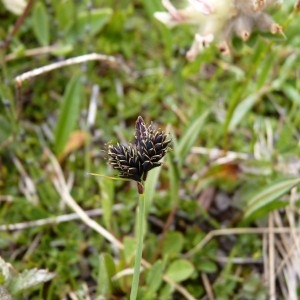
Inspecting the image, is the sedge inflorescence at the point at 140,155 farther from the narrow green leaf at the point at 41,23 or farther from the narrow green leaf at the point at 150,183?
the narrow green leaf at the point at 41,23

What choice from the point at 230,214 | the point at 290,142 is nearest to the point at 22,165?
the point at 230,214

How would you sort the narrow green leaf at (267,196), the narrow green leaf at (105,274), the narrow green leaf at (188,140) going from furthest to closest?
1. the narrow green leaf at (188,140)
2. the narrow green leaf at (267,196)
3. the narrow green leaf at (105,274)

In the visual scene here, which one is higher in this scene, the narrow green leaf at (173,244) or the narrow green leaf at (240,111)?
the narrow green leaf at (240,111)

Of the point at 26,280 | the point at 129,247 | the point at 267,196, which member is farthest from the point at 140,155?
the point at 267,196

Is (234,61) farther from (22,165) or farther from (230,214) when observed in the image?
(22,165)

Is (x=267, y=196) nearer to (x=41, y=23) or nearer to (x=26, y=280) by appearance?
(x=26, y=280)

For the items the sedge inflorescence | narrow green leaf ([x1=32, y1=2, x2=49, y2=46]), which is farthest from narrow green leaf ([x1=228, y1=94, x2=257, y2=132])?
the sedge inflorescence

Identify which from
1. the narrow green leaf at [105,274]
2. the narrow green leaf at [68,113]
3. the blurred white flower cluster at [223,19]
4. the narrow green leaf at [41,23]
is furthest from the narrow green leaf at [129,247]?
the narrow green leaf at [41,23]
